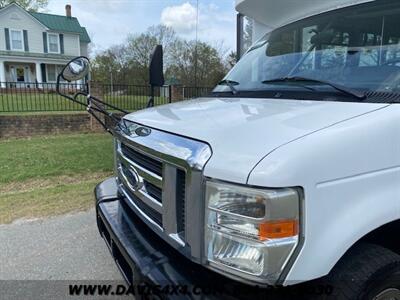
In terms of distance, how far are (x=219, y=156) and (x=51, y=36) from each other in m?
35.9

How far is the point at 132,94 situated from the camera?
12852 mm

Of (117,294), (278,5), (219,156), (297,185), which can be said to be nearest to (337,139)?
(297,185)

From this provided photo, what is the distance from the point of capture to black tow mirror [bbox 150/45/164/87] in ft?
10.00

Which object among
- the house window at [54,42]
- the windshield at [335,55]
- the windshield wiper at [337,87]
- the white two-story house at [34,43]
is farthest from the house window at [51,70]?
the windshield wiper at [337,87]

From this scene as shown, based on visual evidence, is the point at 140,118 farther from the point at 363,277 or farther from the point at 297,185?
the point at 363,277

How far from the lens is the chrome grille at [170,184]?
1.68m

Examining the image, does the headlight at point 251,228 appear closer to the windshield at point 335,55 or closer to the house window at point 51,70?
the windshield at point 335,55

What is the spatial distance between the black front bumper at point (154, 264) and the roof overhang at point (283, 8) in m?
2.16

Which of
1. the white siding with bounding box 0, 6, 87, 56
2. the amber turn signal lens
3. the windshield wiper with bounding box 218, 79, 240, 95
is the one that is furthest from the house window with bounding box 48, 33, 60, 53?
the amber turn signal lens

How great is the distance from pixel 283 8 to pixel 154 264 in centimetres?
275

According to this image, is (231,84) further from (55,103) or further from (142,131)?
(55,103)

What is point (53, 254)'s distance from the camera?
3.55 metres

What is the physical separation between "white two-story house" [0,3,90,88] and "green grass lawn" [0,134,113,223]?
25541 mm

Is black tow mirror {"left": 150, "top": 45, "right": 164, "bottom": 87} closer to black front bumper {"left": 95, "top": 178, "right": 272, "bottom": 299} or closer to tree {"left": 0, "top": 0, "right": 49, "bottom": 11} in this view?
black front bumper {"left": 95, "top": 178, "right": 272, "bottom": 299}
